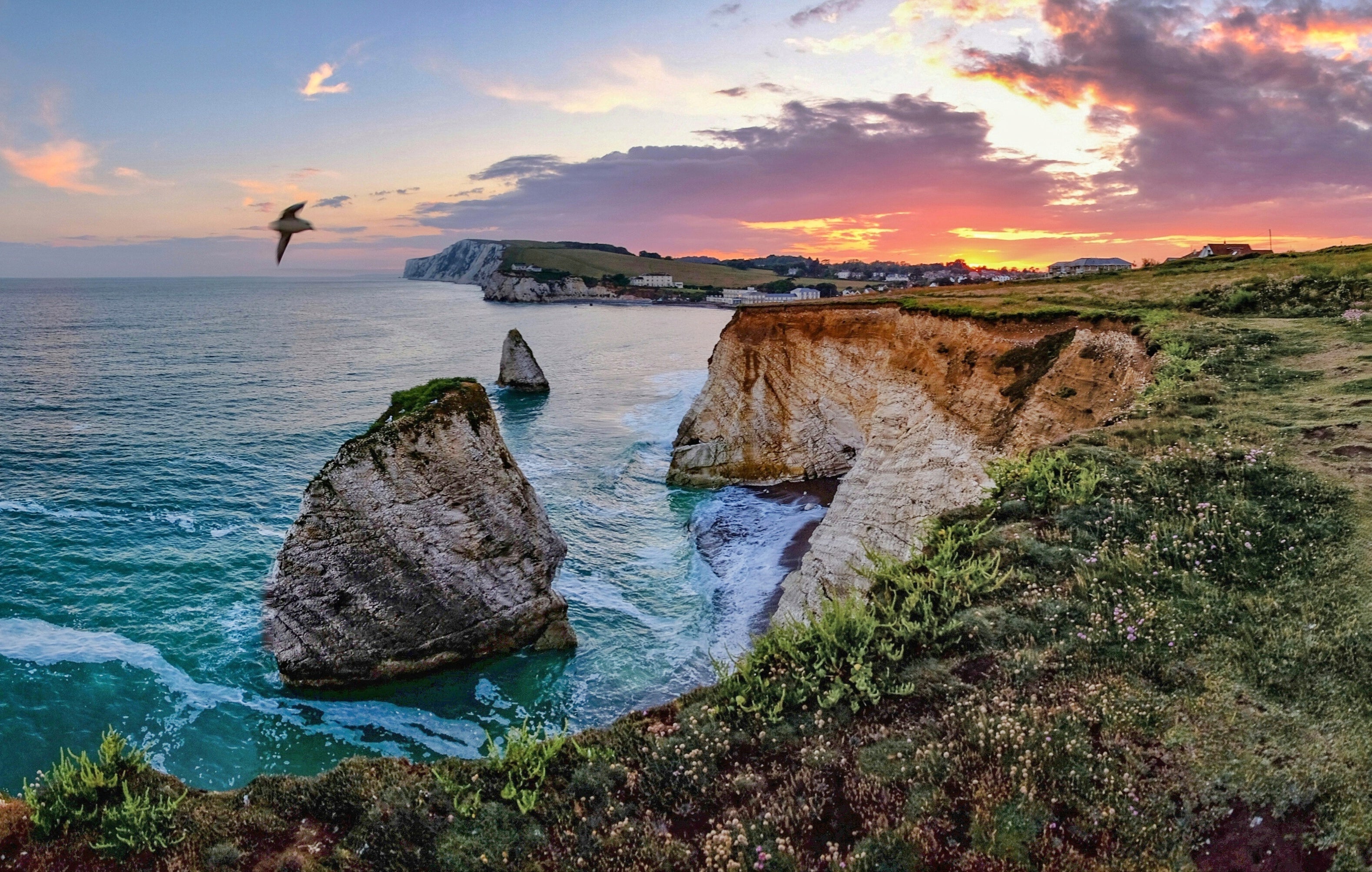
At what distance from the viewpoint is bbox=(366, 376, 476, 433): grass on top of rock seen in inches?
765

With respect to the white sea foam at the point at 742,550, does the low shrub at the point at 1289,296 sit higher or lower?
higher

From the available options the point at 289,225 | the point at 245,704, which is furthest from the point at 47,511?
the point at 289,225

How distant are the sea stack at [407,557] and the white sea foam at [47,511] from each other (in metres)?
14.6

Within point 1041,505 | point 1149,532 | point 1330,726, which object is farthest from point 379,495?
point 1330,726

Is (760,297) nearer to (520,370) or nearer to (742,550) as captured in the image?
(520,370)

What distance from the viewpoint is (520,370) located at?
2457 inches

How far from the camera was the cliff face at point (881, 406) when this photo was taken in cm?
2164

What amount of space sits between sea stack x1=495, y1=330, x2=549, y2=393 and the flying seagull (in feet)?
169

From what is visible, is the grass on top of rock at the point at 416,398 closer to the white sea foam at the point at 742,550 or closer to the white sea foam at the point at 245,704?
the white sea foam at the point at 245,704

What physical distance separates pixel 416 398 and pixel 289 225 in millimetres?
9525

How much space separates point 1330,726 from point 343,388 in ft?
204

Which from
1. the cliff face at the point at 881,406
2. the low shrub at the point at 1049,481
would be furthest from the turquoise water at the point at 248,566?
the low shrub at the point at 1049,481

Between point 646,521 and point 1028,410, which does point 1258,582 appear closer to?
point 1028,410

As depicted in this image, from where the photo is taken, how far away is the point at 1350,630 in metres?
6.88
